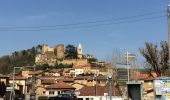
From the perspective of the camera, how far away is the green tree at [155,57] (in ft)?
209

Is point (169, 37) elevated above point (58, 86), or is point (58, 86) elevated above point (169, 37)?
point (169, 37)

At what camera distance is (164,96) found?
83.2ft

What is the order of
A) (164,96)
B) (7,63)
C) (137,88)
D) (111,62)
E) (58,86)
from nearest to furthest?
(137,88)
(164,96)
(111,62)
(58,86)
(7,63)

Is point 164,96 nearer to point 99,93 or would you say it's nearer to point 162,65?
point 162,65

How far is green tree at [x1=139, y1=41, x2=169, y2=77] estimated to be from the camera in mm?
63562

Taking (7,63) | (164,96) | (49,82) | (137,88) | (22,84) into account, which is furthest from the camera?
(7,63)

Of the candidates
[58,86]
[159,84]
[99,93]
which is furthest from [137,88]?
[58,86]

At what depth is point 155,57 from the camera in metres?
64.4

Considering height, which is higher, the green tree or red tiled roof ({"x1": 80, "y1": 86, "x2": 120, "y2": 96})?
the green tree

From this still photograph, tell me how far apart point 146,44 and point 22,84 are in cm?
7177

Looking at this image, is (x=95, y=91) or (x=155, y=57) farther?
(x=95, y=91)

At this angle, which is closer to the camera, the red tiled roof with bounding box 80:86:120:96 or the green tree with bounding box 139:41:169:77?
the green tree with bounding box 139:41:169:77

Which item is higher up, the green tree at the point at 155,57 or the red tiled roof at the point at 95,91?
the green tree at the point at 155,57

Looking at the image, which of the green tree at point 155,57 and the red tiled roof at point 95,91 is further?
the red tiled roof at point 95,91
